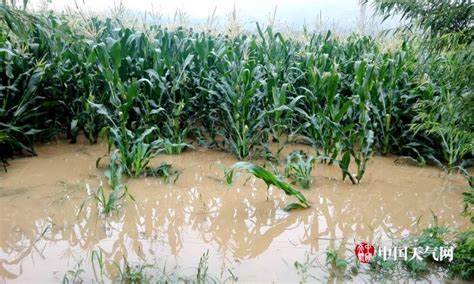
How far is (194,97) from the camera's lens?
5457 millimetres

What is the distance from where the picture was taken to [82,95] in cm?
530

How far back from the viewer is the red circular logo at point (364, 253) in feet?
9.41

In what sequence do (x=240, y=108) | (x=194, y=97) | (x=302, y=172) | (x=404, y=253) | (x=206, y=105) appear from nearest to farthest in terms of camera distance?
(x=404, y=253), (x=302, y=172), (x=240, y=108), (x=194, y=97), (x=206, y=105)

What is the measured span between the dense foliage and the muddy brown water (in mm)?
459

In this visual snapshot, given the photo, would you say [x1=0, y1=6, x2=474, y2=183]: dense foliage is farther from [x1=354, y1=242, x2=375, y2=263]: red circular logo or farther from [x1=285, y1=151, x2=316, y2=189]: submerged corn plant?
[x1=354, y1=242, x2=375, y2=263]: red circular logo

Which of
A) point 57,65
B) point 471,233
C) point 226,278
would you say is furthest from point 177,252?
point 57,65

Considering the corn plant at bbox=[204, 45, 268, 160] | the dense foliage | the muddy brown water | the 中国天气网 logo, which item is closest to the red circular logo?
the 中国天气网 logo

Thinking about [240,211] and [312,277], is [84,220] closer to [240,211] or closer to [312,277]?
[240,211]

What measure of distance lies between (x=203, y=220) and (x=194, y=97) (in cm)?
223

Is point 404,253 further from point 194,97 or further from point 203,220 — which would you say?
point 194,97

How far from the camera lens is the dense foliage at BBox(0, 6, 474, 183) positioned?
480 cm

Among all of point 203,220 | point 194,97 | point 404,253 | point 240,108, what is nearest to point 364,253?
point 404,253

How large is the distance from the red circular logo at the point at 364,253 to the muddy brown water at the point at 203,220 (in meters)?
0.19

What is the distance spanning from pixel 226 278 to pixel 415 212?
1903mm
